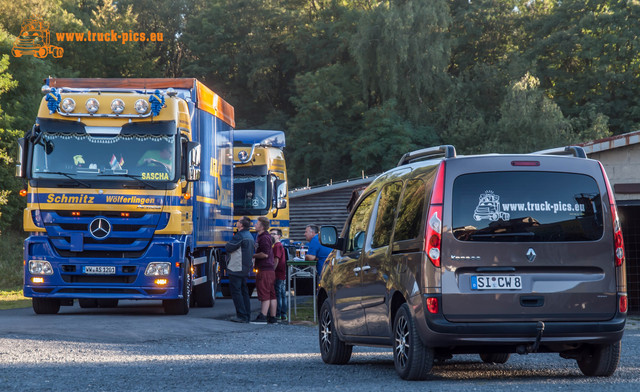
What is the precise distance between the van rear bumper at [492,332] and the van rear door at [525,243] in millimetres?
64

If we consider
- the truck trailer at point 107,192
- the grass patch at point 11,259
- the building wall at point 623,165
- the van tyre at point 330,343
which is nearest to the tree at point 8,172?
the grass patch at point 11,259

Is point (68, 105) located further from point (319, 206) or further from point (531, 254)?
point (319, 206)

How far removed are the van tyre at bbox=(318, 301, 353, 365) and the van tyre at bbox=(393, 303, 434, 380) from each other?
69.3 inches

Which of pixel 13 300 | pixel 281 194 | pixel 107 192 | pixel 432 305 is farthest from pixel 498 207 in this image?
pixel 281 194

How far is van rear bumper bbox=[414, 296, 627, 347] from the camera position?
898 centimetres

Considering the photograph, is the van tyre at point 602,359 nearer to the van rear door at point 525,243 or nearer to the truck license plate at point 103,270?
the van rear door at point 525,243

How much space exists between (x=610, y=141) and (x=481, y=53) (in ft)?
177

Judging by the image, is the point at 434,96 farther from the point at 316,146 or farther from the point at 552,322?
the point at 552,322

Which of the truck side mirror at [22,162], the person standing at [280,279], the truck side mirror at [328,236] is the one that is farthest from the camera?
the person standing at [280,279]

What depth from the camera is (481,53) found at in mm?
73312

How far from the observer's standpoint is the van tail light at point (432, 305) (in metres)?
9.02

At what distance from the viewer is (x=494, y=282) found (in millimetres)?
9102

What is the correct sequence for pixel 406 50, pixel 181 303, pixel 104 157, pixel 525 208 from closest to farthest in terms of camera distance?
pixel 525 208 < pixel 104 157 < pixel 181 303 < pixel 406 50

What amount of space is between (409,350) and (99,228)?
30.7ft
